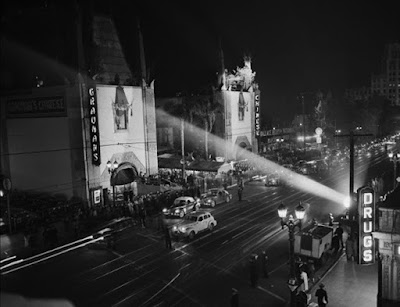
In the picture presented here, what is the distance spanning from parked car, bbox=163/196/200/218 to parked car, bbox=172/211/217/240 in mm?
2983

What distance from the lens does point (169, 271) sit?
1962 centimetres

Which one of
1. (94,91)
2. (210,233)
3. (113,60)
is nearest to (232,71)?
(113,60)

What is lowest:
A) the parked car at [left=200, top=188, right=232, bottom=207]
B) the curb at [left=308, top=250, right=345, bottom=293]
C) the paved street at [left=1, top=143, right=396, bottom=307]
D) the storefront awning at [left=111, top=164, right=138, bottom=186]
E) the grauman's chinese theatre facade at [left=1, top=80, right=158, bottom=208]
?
the curb at [left=308, top=250, right=345, bottom=293]

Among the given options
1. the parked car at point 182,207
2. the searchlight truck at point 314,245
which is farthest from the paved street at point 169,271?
the parked car at point 182,207

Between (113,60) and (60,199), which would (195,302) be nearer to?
(60,199)

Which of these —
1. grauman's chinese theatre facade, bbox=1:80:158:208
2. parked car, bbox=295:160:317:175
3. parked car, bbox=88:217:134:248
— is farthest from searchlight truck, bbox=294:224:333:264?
parked car, bbox=295:160:317:175

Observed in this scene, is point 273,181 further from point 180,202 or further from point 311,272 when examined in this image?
point 311,272

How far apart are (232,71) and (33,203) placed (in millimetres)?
36786

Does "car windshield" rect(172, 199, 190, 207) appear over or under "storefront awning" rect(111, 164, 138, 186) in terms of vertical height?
under

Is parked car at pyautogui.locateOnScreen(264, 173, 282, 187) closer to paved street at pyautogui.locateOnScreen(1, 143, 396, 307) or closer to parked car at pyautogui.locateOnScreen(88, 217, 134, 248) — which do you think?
paved street at pyautogui.locateOnScreen(1, 143, 396, 307)

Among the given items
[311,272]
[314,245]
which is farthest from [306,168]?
[311,272]

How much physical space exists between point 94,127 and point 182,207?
11218 millimetres

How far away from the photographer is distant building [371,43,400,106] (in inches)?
6471

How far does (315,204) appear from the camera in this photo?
109 ft
